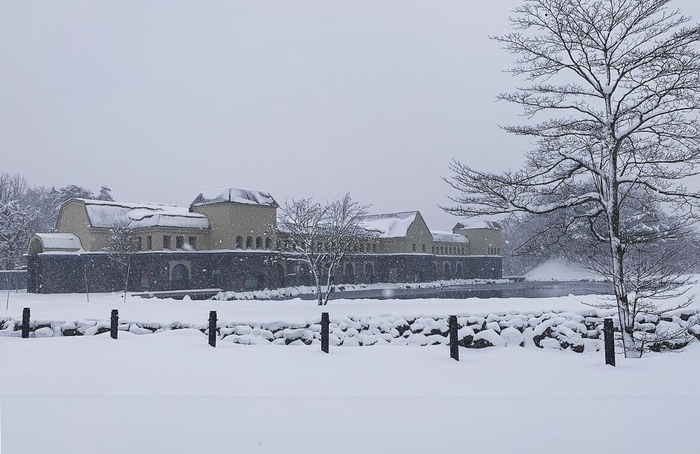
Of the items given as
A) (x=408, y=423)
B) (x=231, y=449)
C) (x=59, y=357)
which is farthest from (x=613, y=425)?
(x=59, y=357)

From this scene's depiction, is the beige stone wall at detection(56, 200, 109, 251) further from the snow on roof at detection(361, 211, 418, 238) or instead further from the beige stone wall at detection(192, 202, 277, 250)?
the snow on roof at detection(361, 211, 418, 238)

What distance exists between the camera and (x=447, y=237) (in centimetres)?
6475

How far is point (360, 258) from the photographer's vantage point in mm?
50531

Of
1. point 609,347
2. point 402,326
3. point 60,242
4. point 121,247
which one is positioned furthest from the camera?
point 60,242

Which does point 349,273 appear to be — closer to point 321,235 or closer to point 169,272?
point 169,272

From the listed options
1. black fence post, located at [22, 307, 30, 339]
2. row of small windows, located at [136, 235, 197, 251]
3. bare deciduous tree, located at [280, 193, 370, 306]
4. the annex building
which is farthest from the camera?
row of small windows, located at [136, 235, 197, 251]

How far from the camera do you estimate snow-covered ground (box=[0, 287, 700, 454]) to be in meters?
4.98

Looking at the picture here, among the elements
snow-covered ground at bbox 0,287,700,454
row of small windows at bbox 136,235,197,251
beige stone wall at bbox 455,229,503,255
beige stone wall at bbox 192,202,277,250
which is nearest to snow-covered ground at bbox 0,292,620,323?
snow-covered ground at bbox 0,287,700,454

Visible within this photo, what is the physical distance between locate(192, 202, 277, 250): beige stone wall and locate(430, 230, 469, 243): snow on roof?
25.8 metres

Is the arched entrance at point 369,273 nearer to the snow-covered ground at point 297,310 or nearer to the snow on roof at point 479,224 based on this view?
the snow on roof at point 479,224

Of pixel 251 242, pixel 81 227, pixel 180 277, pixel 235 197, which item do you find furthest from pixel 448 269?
pixel 81 227

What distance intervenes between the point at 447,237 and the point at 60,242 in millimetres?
42167

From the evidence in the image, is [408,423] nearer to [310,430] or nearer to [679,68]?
[310,430]

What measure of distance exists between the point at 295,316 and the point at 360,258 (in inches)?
1408
